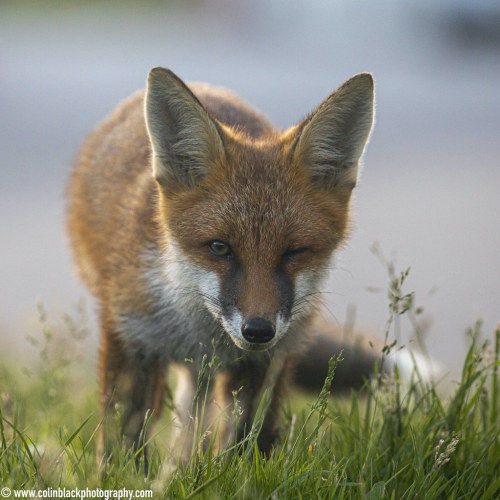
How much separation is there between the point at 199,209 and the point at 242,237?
33 cm

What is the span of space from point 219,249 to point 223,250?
0.03m

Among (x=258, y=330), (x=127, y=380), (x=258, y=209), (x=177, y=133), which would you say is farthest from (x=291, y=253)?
(x=127, y=380)

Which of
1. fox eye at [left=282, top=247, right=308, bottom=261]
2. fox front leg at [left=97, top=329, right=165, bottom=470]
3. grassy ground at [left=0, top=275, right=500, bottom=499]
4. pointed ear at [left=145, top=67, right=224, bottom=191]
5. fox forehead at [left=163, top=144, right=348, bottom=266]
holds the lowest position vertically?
fox front leg at [left=97, top=329, right=165, bottom=470]

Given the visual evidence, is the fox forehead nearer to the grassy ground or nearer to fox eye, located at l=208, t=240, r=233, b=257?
fox eye, located at l=208, t=240, r=233, b=257

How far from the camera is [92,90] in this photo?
44.6ft

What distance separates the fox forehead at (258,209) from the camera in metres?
3.30

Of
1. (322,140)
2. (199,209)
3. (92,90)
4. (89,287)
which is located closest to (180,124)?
(199,209)

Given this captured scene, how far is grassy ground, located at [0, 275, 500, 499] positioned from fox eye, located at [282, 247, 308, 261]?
1.51 ft

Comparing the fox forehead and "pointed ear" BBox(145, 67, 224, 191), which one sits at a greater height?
"pointed ear" BBox(145, 67, 224, 191)

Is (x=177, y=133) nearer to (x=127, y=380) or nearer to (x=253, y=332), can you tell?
(x=253, y=332)

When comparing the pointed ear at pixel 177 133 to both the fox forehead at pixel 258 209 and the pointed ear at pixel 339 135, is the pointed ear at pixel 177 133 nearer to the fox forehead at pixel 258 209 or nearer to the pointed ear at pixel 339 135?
the fox forehead at pixel 258 209

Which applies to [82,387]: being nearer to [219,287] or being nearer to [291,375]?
[291,375]

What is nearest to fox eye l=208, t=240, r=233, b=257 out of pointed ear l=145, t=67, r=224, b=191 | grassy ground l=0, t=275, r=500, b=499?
pointed ear l=145, t=67, r=224, b=191

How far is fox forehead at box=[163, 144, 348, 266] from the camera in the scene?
3301mm
